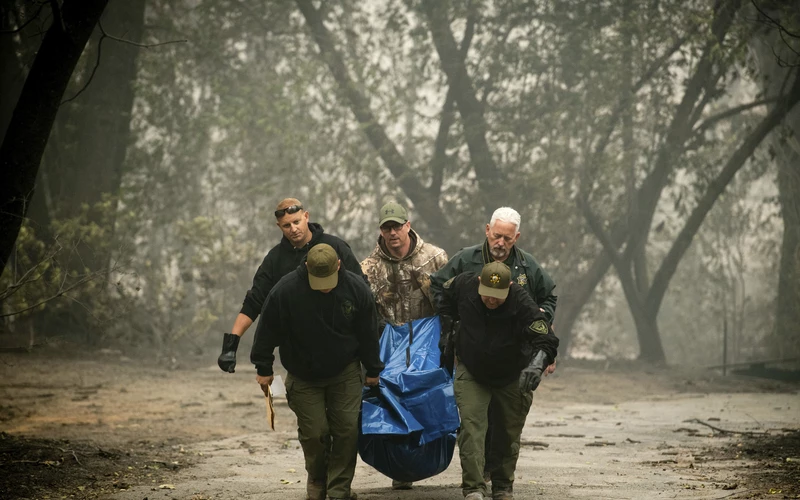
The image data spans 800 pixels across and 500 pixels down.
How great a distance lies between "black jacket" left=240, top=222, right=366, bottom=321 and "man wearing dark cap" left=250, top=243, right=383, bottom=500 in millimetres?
609

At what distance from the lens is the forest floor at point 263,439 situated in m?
7.74

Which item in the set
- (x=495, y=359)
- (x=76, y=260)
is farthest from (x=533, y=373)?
(x=76, y=260)

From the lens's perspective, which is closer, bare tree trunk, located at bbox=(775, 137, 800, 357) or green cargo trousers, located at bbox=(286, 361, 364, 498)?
green cargo trousers, located at bbox=(286, 361, 364, 498)

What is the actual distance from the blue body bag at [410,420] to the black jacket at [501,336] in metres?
0.34

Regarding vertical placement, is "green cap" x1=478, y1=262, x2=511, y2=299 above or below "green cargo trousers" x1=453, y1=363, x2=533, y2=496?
above

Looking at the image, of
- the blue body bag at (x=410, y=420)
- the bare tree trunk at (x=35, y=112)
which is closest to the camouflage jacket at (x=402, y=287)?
the blue body bag at (x=410, y=420)

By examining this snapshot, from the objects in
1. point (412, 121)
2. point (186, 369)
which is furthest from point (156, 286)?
point (412, 121)

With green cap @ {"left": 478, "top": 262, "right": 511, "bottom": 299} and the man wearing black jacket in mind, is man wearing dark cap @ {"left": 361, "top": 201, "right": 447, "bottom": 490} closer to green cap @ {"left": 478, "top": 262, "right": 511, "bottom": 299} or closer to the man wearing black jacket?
the man wearing black jacket

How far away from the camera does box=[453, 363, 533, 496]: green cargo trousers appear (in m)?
6.74

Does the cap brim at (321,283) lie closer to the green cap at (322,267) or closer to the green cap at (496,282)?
the green cap at (322,267)

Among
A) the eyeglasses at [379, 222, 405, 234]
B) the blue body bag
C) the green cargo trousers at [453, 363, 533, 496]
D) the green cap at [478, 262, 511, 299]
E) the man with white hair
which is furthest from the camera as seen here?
the eyeglasses at [379, 222, 405, 234]

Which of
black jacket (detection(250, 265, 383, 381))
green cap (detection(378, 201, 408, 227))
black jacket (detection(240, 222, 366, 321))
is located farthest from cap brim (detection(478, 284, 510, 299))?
green cap (detection(378, 201, 408, 227))

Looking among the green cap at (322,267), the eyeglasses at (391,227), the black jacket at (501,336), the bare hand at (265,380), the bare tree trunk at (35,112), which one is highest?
the bare tree trunk at (35,112)

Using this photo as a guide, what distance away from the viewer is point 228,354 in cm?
720
